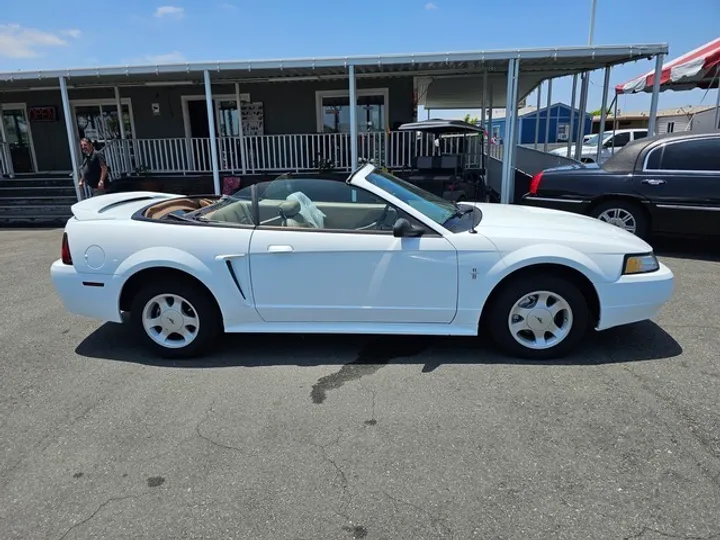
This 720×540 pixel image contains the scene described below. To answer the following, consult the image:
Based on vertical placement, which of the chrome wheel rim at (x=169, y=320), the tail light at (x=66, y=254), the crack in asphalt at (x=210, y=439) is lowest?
the crack in asphalt at (x=210, y=439)

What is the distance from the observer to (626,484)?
2.34 meters

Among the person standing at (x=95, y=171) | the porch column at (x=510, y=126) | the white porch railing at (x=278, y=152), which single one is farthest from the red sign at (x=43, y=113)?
the porch column at (x=510, y=126)

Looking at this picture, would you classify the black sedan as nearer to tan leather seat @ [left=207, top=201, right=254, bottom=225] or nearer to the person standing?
tan leather seat @ [left=207, top=201, right=254, bottom=225]

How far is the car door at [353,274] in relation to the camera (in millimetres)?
3508

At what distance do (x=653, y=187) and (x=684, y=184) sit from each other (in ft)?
1.14

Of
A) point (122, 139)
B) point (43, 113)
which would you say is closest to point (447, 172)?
point (122, 139)

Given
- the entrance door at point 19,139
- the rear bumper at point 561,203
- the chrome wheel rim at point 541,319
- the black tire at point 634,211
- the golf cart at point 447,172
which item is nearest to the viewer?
the chrome wheel rim at point 541,319

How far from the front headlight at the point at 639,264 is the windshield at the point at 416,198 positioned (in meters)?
1.32

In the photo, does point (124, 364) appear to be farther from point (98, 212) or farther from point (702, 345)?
point (702, 345)

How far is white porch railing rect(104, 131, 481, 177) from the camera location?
12.6 m

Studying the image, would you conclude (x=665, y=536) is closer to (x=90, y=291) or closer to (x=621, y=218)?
(x=90, y=291)

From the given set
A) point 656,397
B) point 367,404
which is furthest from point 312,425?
point 656,397

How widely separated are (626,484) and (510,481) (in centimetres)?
54

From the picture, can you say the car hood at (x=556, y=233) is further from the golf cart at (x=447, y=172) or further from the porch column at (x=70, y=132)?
the porch column at (x=70, y=132)
